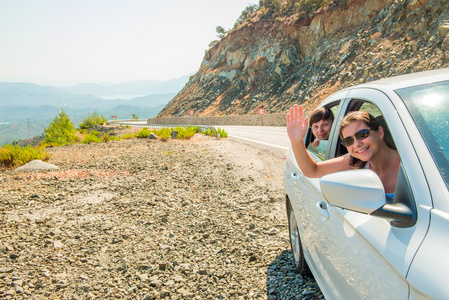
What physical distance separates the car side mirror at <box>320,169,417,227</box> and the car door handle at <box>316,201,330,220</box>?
692 mm

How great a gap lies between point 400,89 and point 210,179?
24.4 ft

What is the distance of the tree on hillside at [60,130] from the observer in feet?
113

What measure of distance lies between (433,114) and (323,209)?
0.95 meters

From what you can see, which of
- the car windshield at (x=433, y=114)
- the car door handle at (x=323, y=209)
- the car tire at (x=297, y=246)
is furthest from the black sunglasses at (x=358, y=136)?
the car tire at (x=297, y=246)

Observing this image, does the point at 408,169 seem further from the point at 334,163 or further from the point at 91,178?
the point at 91,178

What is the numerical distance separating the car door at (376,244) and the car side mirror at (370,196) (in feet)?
0.16

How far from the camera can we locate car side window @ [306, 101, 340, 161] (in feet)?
9.86

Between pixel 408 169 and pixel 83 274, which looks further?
pixel 83 274

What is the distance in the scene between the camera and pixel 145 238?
5.15 m

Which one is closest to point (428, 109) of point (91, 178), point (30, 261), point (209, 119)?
point (30, 261)

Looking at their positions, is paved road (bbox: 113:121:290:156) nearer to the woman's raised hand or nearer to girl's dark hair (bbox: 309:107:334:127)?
girl's dark hair (bbox: 309:107:334:127)

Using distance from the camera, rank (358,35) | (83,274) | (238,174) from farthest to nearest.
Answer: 1. (358,35)
2. (238,174)
3. (83,274)

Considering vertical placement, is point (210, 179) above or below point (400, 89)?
below

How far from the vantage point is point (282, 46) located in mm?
49188
